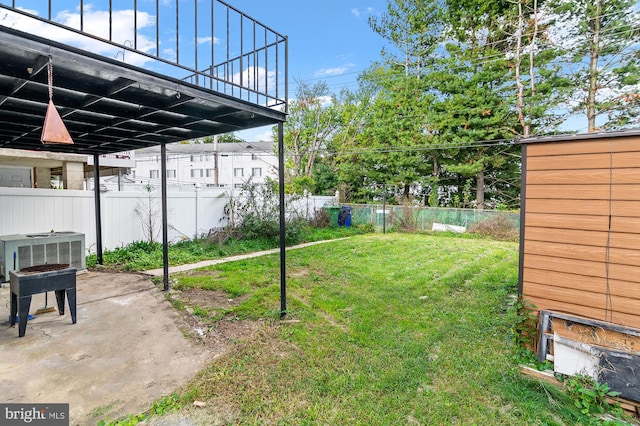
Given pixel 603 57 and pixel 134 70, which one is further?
pixel 603 57

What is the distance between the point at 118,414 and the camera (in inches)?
79.0

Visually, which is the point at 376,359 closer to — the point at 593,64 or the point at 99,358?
the point at 99,358

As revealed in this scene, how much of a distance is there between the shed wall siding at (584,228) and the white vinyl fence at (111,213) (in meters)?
7.71

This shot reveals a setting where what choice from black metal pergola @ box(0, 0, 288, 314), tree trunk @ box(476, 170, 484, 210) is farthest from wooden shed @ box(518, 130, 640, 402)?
tree trunk @ box(476, 170, 484, 210)

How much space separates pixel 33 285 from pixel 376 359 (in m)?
3.35

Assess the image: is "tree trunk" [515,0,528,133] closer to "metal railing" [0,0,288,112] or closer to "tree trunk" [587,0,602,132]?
"tree trunk" [587,0,602,132]

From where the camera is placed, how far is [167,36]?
304cm

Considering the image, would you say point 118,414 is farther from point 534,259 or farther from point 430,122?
point 430,122

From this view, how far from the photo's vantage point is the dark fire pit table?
2973mm

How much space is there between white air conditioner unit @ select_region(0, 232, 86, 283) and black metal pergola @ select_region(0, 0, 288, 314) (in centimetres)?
153

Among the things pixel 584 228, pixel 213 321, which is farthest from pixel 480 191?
pixel 213 321

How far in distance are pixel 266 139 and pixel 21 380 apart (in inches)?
1210

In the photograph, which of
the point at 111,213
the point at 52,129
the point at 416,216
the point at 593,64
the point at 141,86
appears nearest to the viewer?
the point at 52,129

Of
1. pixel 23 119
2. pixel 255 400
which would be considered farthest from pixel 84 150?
pixel 255 400
